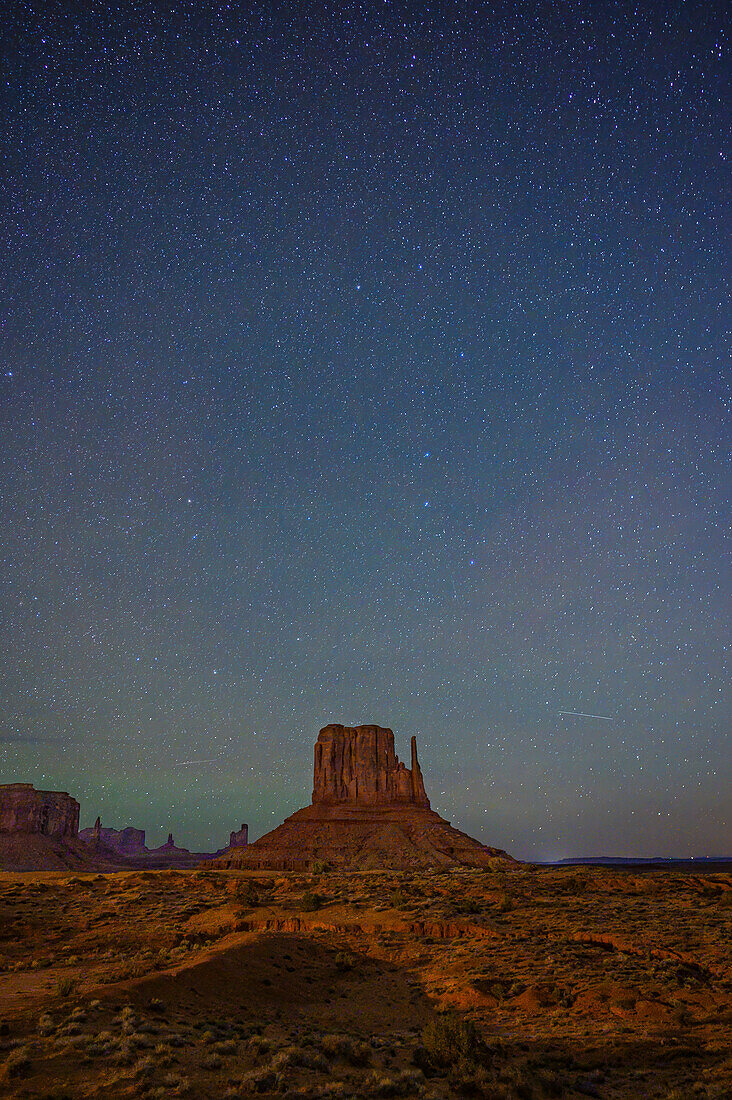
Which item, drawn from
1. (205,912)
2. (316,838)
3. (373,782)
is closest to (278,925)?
(205,912)

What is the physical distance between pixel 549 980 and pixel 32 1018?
16.7 m

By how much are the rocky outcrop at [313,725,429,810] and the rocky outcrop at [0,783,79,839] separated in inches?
1988

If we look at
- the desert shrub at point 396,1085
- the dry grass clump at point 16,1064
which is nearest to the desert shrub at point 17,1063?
the dry grass clump at point 16,1064

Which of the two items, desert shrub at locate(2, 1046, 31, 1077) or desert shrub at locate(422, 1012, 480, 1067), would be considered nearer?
desert shrub at locate(2, 1046, 31, 1077)

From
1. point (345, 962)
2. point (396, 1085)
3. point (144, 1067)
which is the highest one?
point (144, 1067)

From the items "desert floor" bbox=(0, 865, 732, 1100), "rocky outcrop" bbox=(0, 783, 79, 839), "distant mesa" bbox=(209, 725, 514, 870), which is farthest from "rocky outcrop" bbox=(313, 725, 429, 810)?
"desert floor" bbox=(0, 865, 732, 1100)

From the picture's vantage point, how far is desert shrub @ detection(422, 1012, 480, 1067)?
1473cm

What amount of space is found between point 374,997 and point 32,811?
123m

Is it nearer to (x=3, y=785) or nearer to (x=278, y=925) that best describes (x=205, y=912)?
(x=278, y=925)

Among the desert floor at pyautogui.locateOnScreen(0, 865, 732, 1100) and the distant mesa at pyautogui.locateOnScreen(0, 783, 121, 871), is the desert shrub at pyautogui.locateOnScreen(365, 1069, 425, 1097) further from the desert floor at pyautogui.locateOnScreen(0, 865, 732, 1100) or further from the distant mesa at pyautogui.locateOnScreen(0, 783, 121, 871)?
the distant mesa at pyautogui.locateOnScreen(0, 783, 121, 871)

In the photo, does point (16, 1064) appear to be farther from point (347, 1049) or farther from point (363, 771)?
point (363, 771)

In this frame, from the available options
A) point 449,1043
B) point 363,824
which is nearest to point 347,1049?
point 449,1043

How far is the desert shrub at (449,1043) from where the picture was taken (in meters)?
14.7

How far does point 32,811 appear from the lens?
122062 mm
